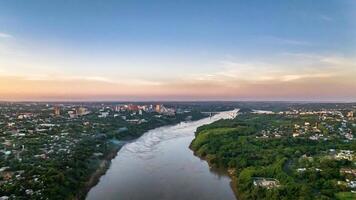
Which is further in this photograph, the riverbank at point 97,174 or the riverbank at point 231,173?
the riverbank at point 231,173

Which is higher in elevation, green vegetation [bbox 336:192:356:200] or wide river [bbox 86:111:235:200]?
green vegetation [bbox 336:192:356:200]

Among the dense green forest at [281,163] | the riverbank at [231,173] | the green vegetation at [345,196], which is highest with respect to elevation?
the dense green forest at [281,163]

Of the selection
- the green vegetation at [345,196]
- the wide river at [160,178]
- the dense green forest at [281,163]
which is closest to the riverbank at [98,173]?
the wide river at [160,178]

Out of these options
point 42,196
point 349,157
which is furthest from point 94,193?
point 349,157

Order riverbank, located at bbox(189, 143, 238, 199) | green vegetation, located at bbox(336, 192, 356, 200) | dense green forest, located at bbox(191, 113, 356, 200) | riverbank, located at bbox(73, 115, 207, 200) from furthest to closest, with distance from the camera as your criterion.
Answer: riverbank, located at bbox(189, 143, 238, 199), riverbank, located at bbox(73, 115, 207, 200), dense green forest, located at bbox(191, 113, 356, 200), green vegetation, located at bbox(336, 192, 356, 200)

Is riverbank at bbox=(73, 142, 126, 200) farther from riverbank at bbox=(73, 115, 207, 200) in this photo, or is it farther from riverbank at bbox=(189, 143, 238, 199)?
riverbank at bbox=(189, 143, 238, 199)

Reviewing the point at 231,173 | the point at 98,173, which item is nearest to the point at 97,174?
the point at 98,173

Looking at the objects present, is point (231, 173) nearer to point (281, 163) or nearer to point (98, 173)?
point (281, 163)

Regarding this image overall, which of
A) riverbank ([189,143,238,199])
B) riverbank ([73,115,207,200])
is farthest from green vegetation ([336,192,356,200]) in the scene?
riverbank ([73,115,207,200])

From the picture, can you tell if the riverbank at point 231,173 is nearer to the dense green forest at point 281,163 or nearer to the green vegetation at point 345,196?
the dense green forest at point 281,163
